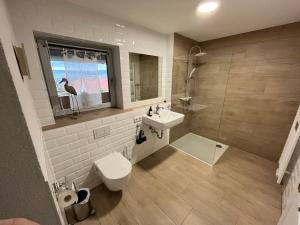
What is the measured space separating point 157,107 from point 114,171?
1.23 meters

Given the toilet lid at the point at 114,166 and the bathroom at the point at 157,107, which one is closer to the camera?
the bathroom at the point at 157,107

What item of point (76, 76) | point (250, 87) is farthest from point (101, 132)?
point (250, 87)

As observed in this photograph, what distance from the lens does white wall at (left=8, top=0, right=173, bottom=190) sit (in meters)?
1.18

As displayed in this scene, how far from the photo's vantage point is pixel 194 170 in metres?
2.06

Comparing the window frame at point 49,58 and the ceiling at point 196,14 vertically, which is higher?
the ceiling at point 196,14

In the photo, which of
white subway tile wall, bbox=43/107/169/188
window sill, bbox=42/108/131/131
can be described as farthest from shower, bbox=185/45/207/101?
window sill, bbox=42/108/131/131

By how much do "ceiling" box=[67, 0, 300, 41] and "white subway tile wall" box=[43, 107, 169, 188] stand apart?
4.02 ft

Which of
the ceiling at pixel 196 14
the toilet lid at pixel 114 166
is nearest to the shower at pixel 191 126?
the ceiling at pixel 196 14

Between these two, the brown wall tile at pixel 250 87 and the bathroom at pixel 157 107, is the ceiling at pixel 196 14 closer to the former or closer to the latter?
the bathroom at pixel 157 107

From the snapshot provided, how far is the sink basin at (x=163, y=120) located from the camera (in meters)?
1.89

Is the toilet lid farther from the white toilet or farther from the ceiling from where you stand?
the ceiling

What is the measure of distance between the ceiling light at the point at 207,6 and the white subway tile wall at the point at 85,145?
144 cm

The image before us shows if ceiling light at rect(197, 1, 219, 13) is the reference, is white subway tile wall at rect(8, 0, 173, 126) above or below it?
below

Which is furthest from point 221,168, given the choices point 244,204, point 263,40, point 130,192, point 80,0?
point 80,0
